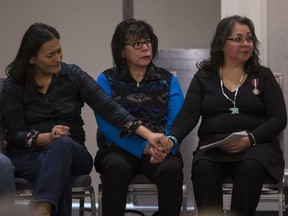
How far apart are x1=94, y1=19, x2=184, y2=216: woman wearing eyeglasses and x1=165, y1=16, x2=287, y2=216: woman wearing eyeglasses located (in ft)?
0.34

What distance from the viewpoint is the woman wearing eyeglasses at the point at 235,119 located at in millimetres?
3508

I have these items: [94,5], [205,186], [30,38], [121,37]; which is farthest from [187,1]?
[205,186]

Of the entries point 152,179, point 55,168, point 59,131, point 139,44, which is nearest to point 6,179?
point 55,168

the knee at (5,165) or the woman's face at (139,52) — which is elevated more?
the woman's face at (139,52)

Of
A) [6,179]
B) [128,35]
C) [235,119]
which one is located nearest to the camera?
[6,179]

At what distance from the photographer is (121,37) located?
3.98m

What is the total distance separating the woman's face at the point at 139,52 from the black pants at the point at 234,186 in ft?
2.30

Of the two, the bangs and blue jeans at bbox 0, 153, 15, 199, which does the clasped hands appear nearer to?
the bangs

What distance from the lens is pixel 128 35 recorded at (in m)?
3.96

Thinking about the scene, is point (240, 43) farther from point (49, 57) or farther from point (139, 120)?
point (49, 57)

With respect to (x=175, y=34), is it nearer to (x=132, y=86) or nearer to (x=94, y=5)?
(x=94, y=5)

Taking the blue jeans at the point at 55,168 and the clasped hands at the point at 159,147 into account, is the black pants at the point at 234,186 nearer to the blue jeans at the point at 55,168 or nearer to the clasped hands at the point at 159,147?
the clasped hands at the point at 159,147

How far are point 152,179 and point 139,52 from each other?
2.45 feet

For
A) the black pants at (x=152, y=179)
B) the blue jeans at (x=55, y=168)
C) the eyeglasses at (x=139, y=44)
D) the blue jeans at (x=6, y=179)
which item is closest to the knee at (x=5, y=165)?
the blue jeans at (x=6, y=179)
